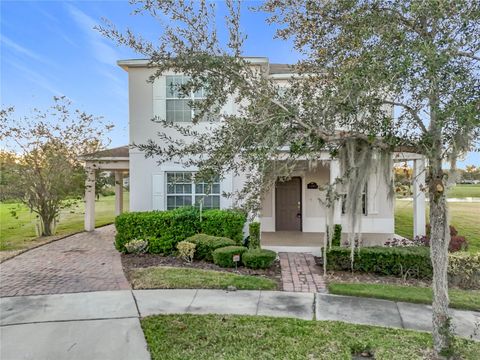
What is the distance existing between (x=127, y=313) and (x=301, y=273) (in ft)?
14.7

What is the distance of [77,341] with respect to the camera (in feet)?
16.3

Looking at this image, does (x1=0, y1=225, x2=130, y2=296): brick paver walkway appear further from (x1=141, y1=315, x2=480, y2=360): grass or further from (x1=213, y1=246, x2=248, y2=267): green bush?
(x1=141, y1=315, x2=480, y2=360): grass

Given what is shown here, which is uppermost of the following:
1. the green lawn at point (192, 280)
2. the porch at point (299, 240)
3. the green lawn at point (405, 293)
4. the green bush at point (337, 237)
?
the green bush at point (337, 237)

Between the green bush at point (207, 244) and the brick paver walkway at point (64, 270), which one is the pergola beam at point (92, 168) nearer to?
the brick paver walkway at point (64, 270)

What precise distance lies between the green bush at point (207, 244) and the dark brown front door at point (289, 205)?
4885mm

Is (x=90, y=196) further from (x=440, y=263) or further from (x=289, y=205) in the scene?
(x=440, y=263)

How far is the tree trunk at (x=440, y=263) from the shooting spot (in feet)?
14.4

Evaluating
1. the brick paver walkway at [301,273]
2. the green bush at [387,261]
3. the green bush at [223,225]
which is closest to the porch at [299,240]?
the brick paver walkway at [301,273]

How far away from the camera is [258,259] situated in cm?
898

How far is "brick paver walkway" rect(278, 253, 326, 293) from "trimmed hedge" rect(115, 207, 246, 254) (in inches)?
69.7

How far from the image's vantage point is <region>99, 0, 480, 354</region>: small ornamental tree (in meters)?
3.79

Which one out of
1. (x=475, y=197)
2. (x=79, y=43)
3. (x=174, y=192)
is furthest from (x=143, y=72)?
(x=475, y=197)

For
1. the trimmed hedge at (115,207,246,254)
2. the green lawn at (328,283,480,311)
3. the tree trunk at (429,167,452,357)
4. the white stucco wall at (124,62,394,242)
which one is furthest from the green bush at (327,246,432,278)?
the tree trunk at (429,167,452,357)

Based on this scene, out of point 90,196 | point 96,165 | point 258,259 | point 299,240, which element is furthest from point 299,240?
point 90,196
